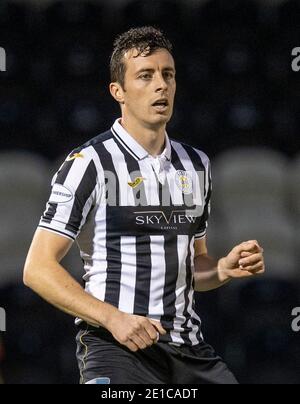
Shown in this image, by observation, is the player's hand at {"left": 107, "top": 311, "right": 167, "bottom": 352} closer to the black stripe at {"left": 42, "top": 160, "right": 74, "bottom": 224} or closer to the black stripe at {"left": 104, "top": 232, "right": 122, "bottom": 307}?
the black stripe at {"left": 104, "top": 232, "right": 122, "bottom": 307}

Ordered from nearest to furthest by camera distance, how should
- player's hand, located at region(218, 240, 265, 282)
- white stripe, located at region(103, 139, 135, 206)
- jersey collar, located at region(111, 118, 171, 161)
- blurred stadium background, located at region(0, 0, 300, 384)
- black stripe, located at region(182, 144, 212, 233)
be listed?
player's hand, located at region(218, 240, 265, 282) → white stripe, located at region(103, 139, 135, 206) → jersey collar, located at region(111, 118, 171, 161) → black stripe, located at region(182, 144, 212, 233) → blurred stadium background, located at region(0, 0, 300, 384)

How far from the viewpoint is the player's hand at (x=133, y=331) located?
263cm

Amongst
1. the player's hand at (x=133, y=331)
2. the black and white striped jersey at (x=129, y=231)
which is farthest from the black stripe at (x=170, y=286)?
the player's hand at (x=133, y=331)

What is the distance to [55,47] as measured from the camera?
4469mm

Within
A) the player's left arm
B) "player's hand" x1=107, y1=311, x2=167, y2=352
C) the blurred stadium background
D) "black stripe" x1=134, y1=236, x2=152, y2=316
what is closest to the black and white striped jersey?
"black stripe" x1=134, y1=236, x2=152, y2=316

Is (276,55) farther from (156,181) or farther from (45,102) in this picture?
(156,181)

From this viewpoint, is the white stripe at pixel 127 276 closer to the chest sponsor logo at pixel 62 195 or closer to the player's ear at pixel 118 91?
the chest sponsor logo at pixel 62 195

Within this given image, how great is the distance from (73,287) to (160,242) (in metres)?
0.33

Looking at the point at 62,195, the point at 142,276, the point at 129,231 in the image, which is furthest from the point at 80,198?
the point at 142,276

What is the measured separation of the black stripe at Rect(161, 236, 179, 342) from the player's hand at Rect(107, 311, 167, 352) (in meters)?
0.24

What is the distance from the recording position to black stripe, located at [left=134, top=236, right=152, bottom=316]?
9.51ft

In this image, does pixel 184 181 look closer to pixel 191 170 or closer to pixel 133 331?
pixel 191 170

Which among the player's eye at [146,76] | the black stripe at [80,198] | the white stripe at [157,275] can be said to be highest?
the player's eye at [146,76]
